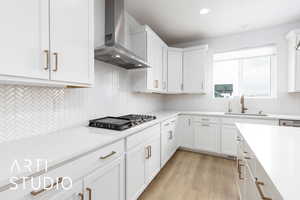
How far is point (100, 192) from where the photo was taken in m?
1.08

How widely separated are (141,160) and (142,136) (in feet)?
0.97

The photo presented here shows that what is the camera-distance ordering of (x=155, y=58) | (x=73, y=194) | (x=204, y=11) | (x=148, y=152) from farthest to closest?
(x=155, y=58)
(x=204, y=11)
(x=148, y=152)
(x=73, y=194)

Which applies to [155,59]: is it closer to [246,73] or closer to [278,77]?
[246,73]

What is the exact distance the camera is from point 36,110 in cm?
121

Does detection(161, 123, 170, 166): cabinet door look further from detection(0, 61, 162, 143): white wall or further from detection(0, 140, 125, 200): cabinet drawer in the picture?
detection(0, 140, 125, 200): cabinet drawer

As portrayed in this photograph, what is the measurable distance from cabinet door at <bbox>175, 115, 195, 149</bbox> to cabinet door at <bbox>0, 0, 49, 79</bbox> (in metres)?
2.76

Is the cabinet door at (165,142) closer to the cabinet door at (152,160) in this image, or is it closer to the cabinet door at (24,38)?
the cabinet door at (152,160)

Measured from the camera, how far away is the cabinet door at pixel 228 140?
2.76 metres

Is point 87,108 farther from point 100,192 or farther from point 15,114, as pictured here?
point 100,192

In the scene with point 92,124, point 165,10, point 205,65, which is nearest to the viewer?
point 92,124

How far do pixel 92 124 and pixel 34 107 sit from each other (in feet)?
1.86

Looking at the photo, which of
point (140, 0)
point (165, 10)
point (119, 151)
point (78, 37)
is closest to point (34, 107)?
point (78, 37)

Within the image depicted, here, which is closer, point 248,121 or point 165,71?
point 248,121

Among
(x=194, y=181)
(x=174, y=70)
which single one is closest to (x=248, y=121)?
(x=194, y=181)
